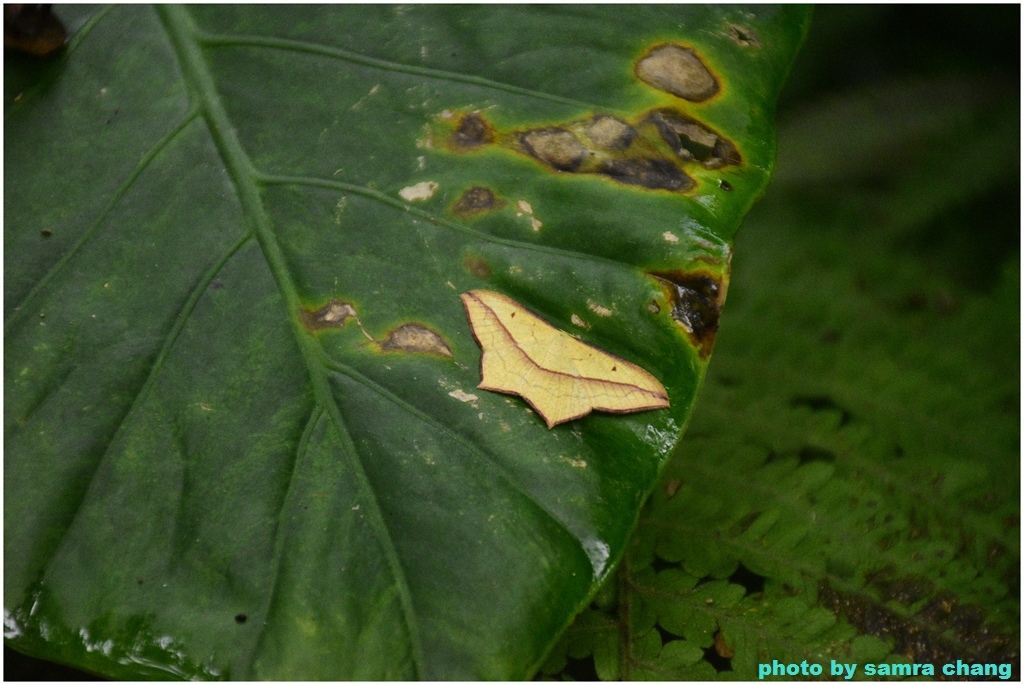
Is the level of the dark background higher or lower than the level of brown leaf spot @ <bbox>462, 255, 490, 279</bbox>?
lower

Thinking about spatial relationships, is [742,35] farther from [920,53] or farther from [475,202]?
[920,53]

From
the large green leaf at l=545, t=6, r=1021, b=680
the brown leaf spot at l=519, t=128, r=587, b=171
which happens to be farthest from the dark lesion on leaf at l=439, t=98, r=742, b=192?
the large green leaf at l=545, t=6, r=1021, b=680

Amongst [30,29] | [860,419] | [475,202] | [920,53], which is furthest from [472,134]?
[920,53]

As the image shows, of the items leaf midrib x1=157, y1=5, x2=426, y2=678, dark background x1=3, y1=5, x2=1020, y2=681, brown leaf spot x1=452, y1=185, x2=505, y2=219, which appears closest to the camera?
leaf midrib x1=157, y1=5, x2=426, y2=678

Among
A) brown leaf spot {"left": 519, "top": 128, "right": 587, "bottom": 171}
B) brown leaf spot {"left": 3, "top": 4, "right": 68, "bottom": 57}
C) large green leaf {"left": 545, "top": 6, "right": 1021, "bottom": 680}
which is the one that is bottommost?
large green leaf {"left": 545, "top": 6, "right": 1021, "bottom": 680}

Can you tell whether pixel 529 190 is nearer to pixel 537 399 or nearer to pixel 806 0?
pixel 537 399

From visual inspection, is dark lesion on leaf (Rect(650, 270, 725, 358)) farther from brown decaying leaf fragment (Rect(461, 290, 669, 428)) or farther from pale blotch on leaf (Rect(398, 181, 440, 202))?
pale blotch on leaf (Rect(398, 181, 440, 202))

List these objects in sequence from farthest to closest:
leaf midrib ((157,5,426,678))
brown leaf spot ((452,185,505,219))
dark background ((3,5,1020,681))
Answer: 1. dark background ((3,5,1020,681))
2. brown leaf spot ((452,185,505,219))
3. leaf midrib ((157,5,426,678))

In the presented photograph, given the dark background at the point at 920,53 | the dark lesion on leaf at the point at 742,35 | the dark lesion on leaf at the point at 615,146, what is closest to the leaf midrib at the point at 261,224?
the dark lesion on leaf at the point at 615,146
